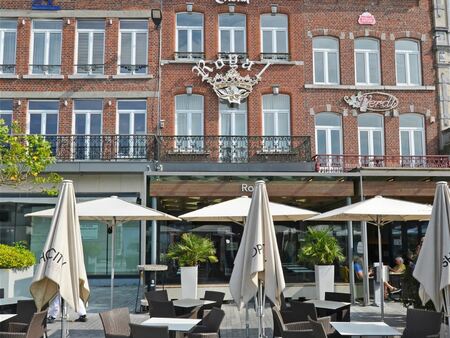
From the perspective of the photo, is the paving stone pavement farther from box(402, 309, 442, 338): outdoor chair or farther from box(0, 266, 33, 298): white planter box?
box(402, 309, 442, 338): outdoor chair

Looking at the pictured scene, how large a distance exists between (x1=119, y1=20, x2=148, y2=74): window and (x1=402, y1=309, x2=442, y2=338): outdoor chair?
14466 mm

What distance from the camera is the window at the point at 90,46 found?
19.3 m

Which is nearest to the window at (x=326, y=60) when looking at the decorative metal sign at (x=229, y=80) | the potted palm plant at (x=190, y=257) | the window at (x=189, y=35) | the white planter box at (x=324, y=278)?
the decorative metal sign at (x=229, y=80)

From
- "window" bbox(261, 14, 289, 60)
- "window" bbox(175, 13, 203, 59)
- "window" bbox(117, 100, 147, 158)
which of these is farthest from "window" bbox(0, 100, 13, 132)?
"window" bbox(261, 14, 289, 60)

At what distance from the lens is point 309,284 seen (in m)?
14.4

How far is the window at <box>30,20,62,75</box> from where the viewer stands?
19.3m

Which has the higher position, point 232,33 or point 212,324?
point 232,33

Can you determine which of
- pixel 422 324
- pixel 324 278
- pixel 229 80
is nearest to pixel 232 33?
pixel 229 80

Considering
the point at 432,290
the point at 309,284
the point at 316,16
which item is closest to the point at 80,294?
the point at 432,290

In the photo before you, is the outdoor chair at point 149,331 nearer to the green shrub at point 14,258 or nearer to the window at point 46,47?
the green shrub at point 14,258

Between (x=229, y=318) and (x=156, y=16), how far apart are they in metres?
11.6

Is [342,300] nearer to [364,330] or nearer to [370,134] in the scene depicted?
[364,330]

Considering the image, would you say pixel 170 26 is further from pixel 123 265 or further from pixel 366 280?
pixel 366 280

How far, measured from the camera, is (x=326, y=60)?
1961 centimetres
